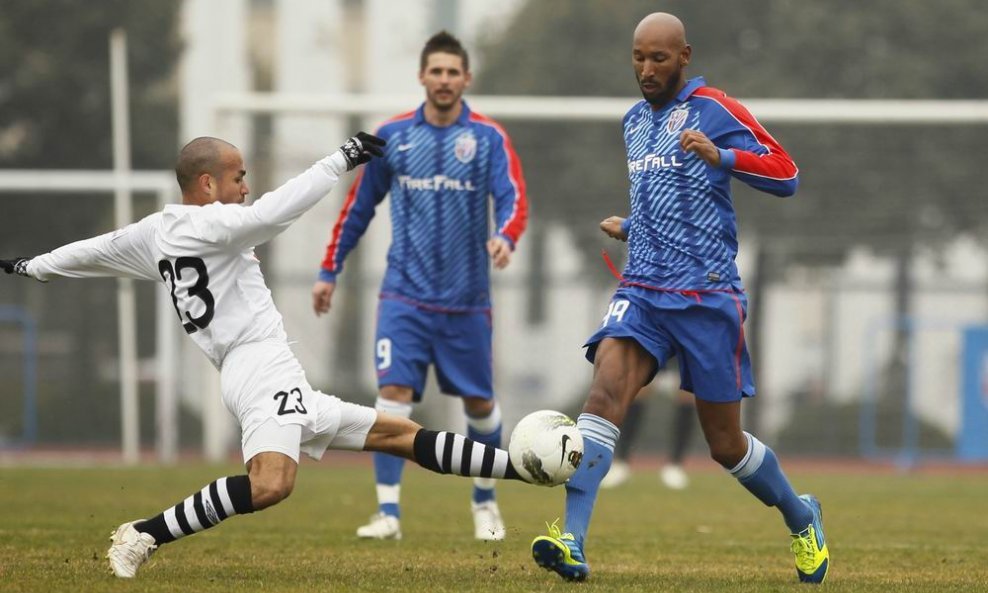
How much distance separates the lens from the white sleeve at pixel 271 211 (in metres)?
6.08

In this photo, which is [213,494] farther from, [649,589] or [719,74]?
[719,74]

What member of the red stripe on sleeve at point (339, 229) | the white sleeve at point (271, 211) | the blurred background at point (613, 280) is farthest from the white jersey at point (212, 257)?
the blurred background at point (613, 280)

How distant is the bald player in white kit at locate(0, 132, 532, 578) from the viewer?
6.13 meters

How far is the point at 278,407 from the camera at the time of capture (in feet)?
20.4

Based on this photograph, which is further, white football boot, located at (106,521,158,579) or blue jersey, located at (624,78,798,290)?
blue jersey, located at (624,78,798,290)

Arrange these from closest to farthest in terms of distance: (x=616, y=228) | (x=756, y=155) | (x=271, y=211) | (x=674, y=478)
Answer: (x=271, y=211), (x=756, y=155), (x=616, y=228), (x=674, y=478)

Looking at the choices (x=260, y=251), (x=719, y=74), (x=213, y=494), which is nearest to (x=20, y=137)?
(x=260, y=251)

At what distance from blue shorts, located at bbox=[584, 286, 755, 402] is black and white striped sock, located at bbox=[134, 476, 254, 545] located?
59.7 inches

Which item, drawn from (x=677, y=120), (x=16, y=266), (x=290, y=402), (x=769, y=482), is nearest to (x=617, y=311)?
(x=677, y=120)

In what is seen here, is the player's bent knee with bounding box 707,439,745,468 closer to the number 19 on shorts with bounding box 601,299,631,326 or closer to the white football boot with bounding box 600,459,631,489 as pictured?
the number 19 on shorts with bounding box 601,299,631,326

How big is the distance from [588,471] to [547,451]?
0.27 m

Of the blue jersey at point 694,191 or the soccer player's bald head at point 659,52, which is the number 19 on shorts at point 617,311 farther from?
the soccer player's bald head at point 659,52

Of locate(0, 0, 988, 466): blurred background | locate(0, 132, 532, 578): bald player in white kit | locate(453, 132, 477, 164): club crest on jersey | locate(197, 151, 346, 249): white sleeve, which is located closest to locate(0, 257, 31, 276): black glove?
locate(0, 132, 532, 578): bald player in white kit

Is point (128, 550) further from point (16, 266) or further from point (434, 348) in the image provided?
point (434, 348)
